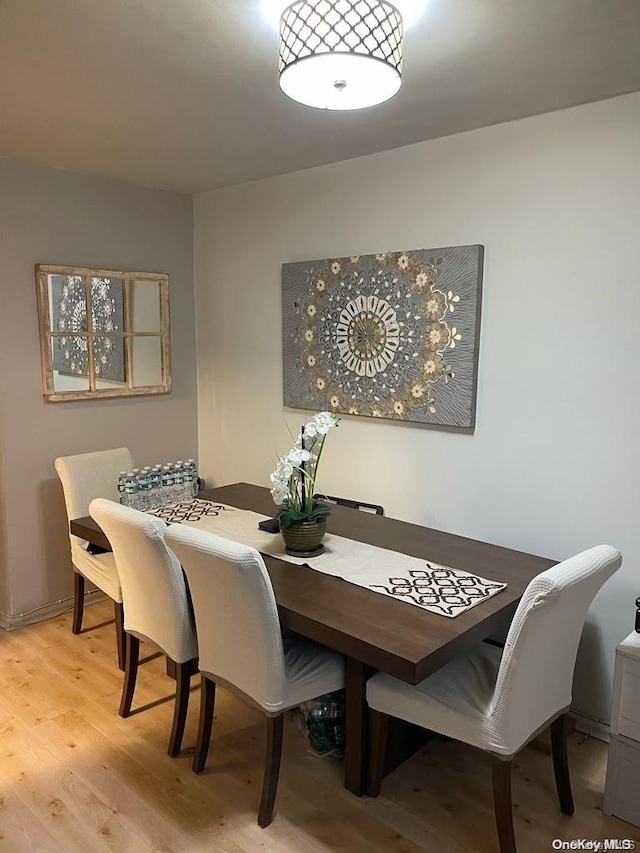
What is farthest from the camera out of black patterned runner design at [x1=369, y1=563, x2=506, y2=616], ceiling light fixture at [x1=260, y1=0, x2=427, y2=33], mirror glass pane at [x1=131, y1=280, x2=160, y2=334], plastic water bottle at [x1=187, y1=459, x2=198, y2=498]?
mirror glass pane at [x1=131, y1=280, x2=160, y2=334]

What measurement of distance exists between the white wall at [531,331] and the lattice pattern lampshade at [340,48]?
1.03 metres

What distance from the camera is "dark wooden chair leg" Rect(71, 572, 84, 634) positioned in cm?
319

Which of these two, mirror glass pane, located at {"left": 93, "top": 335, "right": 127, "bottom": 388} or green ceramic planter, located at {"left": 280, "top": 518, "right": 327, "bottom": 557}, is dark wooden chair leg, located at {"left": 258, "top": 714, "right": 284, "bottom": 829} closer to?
green ceramic planter, located at {"left": 280, "top": 518, "right": 327, "bottom": 557}

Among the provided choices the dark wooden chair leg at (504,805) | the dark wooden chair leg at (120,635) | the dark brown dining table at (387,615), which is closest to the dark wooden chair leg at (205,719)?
the dark brown dining table at (387,615)

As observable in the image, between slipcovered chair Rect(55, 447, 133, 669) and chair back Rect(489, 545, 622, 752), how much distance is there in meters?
1.75

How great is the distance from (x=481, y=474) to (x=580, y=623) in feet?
2.92

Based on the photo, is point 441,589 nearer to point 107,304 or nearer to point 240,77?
point 240,77

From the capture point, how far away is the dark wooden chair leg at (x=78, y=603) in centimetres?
319

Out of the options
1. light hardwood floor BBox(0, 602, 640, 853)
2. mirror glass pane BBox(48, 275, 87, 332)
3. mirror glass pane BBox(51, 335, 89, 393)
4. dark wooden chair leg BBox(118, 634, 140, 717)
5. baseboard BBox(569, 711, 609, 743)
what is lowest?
light hardwood floor BBox(0, 602, 640, 853)

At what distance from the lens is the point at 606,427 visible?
2328 mm

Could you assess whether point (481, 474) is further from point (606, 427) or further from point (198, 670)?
point (198, 670)

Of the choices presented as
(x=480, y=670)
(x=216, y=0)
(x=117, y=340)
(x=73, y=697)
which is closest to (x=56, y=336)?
(x=117, y=340)

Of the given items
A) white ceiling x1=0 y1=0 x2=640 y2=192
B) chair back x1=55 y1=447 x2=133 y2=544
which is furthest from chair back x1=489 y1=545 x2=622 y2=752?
chair back x1=55 y1=447 x2=133 y2=544

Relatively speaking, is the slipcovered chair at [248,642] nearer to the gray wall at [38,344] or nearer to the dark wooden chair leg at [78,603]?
the dark wooden chair leg at [78,603]
